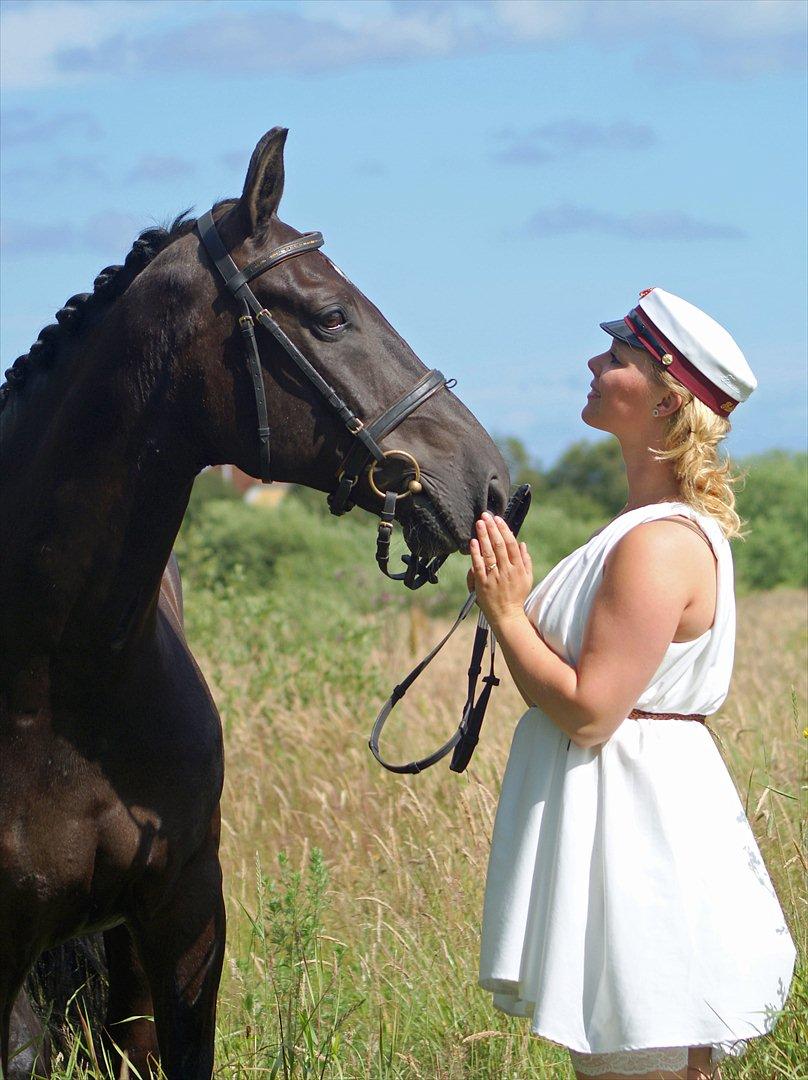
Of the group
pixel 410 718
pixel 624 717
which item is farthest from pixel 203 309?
pixel 410 718

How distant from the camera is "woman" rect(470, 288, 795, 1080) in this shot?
2502 mm

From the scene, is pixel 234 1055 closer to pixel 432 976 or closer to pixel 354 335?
pixel 432 976

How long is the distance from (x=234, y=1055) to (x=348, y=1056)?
0.37 m

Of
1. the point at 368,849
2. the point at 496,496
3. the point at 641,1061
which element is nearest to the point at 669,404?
the point at 496,496

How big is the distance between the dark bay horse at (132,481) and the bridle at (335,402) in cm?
2

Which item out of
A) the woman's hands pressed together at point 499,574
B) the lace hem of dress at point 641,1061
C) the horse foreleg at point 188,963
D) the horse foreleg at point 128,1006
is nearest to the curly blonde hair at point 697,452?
the woman's hands pressed together at point 499,574

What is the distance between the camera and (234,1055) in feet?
12.0

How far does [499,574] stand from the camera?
8.73ft

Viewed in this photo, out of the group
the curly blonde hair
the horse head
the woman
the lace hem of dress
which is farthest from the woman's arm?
the lace hem of dress

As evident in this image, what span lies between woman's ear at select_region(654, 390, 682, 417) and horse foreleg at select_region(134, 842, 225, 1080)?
1550 millimetres

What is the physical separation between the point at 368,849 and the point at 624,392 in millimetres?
3123

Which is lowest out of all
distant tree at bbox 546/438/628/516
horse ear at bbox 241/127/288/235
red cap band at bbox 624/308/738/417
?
red cap band at bbox 624/308/738/417

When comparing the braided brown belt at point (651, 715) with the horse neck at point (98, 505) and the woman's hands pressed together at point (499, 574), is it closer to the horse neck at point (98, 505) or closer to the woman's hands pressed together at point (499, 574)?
the woman's hands pressed together at point (499, 574)

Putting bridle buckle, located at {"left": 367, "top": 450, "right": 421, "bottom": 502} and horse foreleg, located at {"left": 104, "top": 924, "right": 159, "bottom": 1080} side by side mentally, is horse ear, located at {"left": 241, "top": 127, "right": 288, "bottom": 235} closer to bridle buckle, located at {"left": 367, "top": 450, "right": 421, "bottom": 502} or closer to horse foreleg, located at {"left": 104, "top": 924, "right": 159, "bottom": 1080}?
bridle buckle, located at {"left": 367, "top": 450, "right": 421, "bottom": 502}
